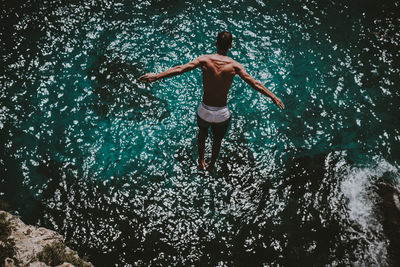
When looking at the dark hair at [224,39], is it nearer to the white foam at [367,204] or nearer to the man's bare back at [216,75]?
the man's bare back at [216,75]

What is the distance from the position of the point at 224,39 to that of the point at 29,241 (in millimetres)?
4463

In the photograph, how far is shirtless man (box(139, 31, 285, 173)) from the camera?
4.12m

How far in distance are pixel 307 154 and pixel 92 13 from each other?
7989 millimetres

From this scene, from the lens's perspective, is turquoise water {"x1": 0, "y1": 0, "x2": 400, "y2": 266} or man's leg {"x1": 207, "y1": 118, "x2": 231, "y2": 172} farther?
turquoise water {"x1": 0, "y1": 0, "x2": 400, "y2": 266}

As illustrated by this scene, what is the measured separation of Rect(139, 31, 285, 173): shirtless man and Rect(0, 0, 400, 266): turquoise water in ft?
5.25

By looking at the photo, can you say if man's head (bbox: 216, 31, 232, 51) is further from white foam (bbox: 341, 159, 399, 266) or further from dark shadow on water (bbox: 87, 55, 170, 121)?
white foam (bbox: 341, 159, 399, 266)

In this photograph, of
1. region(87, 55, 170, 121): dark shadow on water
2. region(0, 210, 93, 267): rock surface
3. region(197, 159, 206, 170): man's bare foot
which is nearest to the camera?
region(0, 210, 93, 267): rock surface

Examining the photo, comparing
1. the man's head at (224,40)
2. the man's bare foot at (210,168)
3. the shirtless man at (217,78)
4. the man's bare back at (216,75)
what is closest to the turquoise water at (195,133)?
the man's bare foot at (210,168)

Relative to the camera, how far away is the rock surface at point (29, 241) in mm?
3619

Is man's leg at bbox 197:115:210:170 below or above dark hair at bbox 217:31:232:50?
below

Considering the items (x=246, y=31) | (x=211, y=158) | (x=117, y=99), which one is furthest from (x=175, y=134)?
(x=246, y=31)

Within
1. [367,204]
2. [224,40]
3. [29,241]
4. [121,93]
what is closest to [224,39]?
[224,40]

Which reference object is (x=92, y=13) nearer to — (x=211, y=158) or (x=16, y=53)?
(x=16, y=53)

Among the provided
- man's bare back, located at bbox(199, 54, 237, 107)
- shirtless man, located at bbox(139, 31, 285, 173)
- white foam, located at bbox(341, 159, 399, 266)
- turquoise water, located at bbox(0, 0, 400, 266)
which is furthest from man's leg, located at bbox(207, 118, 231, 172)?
white foam, located at bbox(341, 159, 399, 266)
